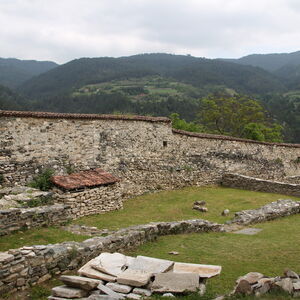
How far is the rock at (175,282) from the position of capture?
5852 millimetres

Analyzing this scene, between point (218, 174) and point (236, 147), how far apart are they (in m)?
2.34

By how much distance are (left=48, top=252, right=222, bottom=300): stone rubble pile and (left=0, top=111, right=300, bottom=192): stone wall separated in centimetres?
829

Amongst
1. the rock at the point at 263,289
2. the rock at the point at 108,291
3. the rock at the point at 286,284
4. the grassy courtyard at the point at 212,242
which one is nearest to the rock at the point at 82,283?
the rock at the point at 108,291

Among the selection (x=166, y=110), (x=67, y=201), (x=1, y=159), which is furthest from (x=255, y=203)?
(x=166, y=110)

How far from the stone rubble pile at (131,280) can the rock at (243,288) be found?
0.59 m

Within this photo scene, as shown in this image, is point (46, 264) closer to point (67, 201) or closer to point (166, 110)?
point (67, 201)

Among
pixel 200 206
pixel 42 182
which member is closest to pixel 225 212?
pixel 200 206

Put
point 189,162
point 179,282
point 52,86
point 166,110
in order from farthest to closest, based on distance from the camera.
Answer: point 52,86, point 166,110, point 189,162, point 179,282

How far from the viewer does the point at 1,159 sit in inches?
521

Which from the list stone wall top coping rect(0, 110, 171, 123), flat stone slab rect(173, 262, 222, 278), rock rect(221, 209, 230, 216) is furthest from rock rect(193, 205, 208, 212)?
flat stone slab rect(173, 262, 222, 278)

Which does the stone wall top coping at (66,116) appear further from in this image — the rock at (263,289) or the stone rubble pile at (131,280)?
the rock at (263,289)

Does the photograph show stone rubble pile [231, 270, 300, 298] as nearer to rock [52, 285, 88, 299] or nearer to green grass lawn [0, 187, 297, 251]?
rock [52, 285, 88, 299]

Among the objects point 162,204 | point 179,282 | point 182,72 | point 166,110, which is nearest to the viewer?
point 179,282

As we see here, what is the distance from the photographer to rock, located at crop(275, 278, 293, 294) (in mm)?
5738
